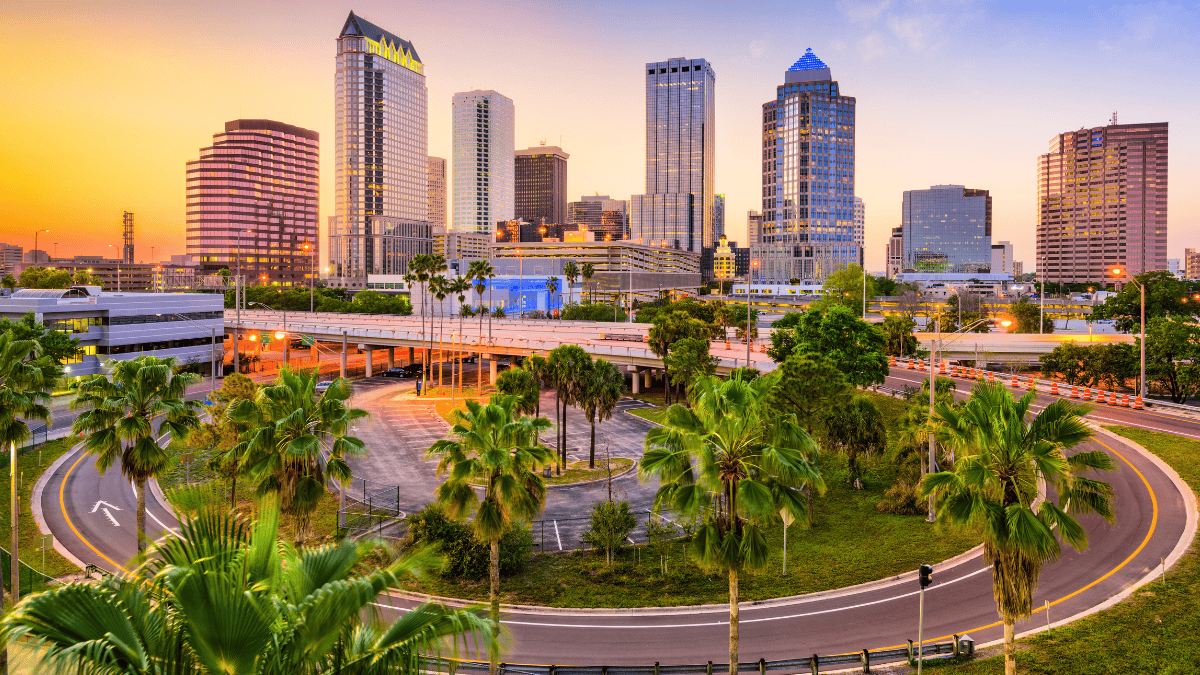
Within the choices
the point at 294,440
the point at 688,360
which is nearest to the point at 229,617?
the point at 294,440

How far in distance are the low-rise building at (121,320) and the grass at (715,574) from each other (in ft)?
174

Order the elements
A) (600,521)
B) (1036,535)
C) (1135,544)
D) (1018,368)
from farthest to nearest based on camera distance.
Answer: (1018,368) → (600,521) → (1135,544) → (1036,535)

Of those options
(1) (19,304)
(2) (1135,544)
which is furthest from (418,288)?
(2) (1135,544)

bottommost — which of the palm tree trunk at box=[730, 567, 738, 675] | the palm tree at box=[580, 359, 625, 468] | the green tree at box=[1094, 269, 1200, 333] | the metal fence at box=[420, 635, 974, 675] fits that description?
the metal fence at box=[420, 635, 974, 675]

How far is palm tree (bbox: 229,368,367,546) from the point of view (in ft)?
72.3

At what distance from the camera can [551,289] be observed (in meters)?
167

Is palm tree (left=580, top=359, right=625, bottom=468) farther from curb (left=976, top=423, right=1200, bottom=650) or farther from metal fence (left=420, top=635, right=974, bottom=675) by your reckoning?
curb (left=976, top=423, right=1200, bottom=650)

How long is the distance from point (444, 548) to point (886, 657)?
17.4 m

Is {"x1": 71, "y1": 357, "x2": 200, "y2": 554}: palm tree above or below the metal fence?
above

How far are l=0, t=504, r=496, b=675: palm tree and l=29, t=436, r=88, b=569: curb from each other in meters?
29.2

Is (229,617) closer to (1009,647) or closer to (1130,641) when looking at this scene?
(1009,647)

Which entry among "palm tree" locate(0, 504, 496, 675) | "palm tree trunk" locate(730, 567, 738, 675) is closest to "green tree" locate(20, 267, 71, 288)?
"palm tree trunk" locate(730, 567, 738, 675)

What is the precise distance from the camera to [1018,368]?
8094cm

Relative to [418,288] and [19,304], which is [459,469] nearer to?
[19,304]
